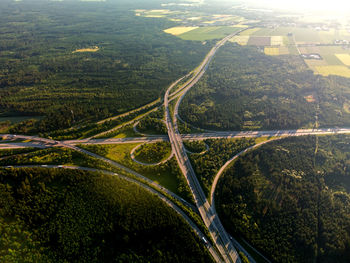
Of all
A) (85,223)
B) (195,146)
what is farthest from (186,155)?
(85,223)

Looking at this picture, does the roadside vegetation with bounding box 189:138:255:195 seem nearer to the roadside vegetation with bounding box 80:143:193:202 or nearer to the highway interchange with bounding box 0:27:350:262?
the highway interchange with bounding box 0:27:350:262

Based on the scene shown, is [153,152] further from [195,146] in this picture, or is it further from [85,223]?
[85,223]

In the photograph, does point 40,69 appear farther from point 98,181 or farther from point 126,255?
point 126,255

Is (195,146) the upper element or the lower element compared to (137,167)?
upper

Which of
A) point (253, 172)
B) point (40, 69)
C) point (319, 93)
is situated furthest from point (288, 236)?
point (40, 69)

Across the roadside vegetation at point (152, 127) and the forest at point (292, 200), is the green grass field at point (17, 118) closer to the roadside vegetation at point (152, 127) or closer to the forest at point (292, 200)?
the roadside vegetation at point (152, 127)

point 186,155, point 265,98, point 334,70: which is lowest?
point 186,155
